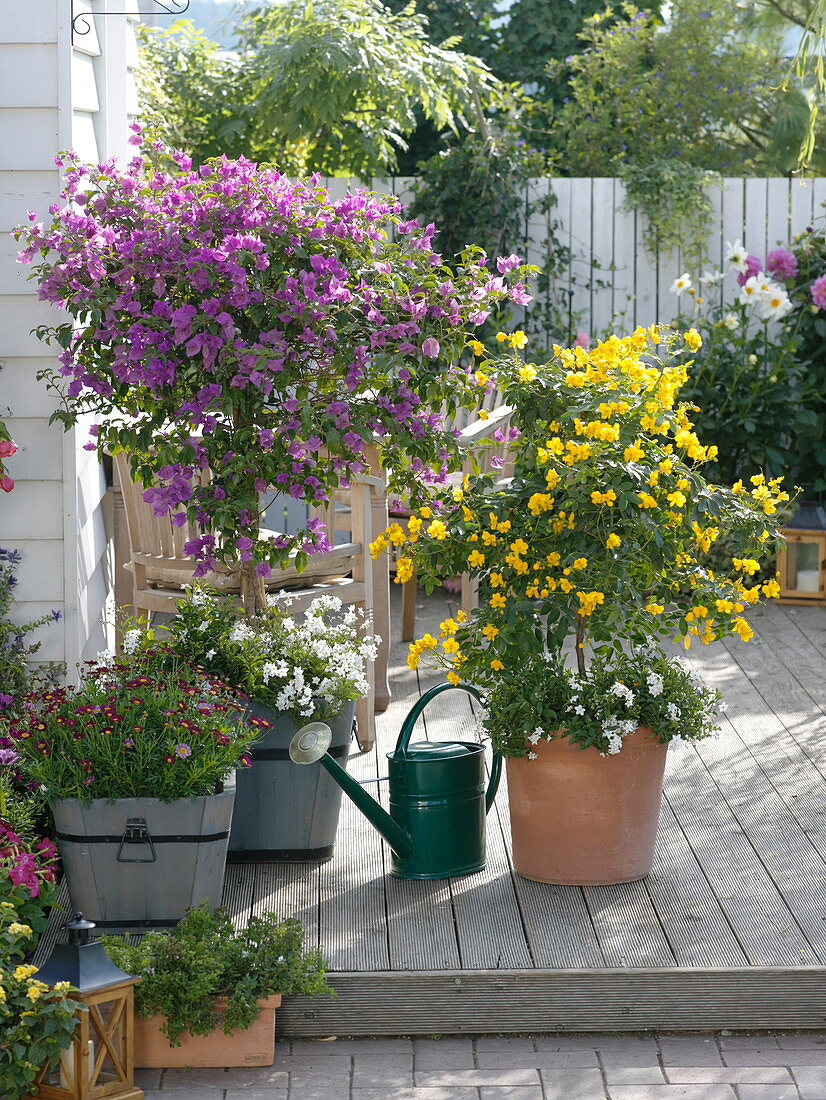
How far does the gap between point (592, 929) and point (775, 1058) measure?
42cm

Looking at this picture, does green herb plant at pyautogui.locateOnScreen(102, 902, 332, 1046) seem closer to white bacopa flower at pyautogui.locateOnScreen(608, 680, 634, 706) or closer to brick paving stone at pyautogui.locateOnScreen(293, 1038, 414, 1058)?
brick paving stone at pyautogui.locateOnScreen(293, 1038, 414, 1058)

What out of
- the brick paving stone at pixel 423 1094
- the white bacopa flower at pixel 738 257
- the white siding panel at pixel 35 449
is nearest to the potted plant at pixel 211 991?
the brick paving stone at pixel 423 1094

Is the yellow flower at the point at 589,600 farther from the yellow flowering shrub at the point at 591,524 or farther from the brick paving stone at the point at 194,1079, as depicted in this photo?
the brick paving stone at the point at 194,1079

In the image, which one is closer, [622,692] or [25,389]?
[622,692]

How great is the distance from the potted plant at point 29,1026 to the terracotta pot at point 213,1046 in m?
0.23

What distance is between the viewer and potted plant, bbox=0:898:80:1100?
7.06ft

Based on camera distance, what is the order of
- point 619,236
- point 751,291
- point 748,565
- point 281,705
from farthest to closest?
point 619,236, point 751,291, point 281,705, point 748,565

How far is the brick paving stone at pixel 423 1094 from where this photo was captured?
7.59ft

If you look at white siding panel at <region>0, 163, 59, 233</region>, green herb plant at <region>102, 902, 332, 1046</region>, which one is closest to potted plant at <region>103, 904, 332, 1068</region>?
green herb plant at <region>102, 902, 332, 1046</region>

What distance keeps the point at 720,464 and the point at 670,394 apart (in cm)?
333

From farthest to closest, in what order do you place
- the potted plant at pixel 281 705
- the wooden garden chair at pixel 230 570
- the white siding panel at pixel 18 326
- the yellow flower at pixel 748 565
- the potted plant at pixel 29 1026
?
1. the wooden garden chair at pixel 230 570
2. the white siding panel at pixel 18 326
3. the potted plant at pixel 281 705
4. the yellow flower at pixel 748 565
5. the potted plant at pixel 29 1026

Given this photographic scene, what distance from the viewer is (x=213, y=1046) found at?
242 centimetres

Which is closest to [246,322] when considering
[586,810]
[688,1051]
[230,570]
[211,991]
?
[230,570]

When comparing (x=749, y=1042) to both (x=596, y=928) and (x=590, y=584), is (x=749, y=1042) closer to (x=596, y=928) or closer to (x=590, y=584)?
(x=596, y=928)
